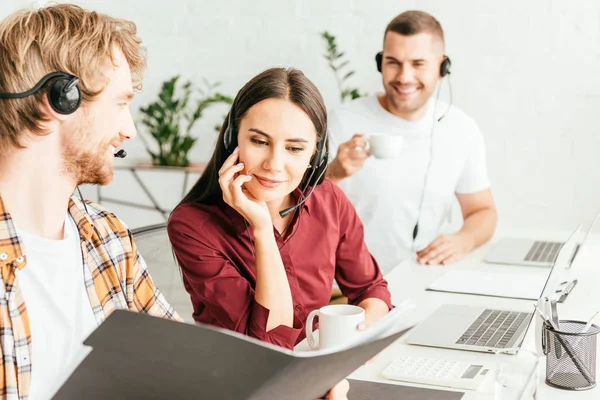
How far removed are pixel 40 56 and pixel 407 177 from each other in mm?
1754

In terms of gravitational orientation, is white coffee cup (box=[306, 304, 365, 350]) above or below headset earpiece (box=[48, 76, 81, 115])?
below

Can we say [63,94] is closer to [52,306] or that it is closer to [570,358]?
[52,306]

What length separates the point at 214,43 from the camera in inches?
152

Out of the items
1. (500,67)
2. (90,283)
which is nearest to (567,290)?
(90,283)

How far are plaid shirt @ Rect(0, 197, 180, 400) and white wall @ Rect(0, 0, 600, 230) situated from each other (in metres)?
2.06

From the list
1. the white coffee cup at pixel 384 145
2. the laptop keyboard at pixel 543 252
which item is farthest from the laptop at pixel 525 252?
the white coffee cup at pixel 384 145

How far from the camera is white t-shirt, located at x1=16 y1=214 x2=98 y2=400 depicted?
122cm

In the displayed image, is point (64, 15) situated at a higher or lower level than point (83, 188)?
higher

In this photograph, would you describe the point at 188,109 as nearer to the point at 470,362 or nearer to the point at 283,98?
the point at 283,98

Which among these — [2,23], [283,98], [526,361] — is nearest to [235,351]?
[526,361]

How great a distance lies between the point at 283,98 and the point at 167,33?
2.39m

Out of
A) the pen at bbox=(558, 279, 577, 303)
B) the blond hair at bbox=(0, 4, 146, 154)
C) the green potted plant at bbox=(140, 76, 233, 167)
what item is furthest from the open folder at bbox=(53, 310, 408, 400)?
the green potted plant at bbox=(140, 76, 233, 167)

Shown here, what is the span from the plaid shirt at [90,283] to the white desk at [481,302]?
0.44 metres

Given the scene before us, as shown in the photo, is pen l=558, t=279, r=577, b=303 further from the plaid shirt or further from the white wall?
the white wall
